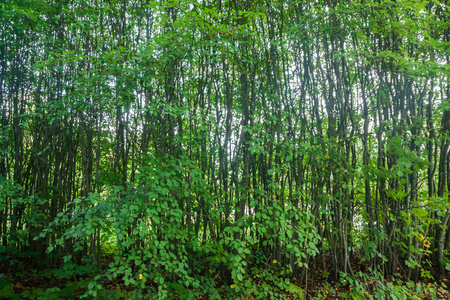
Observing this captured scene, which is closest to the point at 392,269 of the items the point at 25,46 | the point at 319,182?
the point at 319,182

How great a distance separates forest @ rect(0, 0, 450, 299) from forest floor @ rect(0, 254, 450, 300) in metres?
0.02

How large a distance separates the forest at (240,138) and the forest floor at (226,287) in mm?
24

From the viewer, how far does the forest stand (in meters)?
2.98

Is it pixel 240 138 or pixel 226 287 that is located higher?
pixel 240 138

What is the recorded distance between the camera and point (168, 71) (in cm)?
318

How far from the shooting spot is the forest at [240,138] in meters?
2.98

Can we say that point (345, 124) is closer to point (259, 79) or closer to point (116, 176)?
point (259, 79)

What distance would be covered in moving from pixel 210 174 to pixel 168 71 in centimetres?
142

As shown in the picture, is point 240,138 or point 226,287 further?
point 240,138

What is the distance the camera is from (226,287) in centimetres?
307

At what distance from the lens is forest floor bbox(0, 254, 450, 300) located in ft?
9.93

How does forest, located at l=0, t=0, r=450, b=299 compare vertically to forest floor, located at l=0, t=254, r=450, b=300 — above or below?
above

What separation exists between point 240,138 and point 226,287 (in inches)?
70.9

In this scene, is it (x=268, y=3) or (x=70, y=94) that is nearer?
(x=70, y=94)
